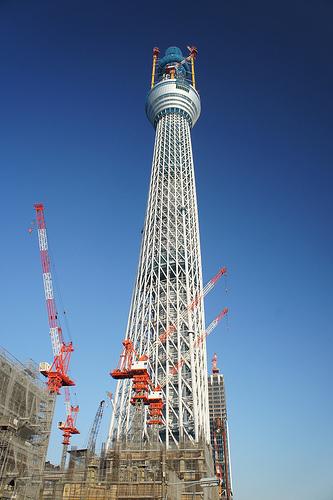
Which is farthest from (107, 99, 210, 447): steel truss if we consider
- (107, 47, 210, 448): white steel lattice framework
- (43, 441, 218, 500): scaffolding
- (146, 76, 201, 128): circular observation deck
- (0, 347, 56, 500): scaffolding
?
(0, 347, 56, 500): scaffolding

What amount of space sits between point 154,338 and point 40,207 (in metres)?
43.7

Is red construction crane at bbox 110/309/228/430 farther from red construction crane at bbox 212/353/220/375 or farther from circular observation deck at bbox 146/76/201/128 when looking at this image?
red construction crane at bbox 212/353/220/375

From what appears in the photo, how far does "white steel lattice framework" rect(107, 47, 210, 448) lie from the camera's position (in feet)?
193

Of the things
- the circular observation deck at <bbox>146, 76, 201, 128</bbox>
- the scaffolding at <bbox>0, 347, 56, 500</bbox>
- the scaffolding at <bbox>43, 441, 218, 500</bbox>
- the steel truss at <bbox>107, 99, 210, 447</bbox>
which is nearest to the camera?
the scaffolding at <bbox>43, 441, 218, 500</bbox>

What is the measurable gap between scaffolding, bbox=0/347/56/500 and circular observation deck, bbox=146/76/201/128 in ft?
204

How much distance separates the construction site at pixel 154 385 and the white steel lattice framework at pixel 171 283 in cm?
20

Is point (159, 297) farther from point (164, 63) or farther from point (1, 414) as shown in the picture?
point (164, 63)

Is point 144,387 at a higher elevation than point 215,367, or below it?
below

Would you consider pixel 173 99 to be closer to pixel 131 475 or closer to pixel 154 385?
pixel 154 385

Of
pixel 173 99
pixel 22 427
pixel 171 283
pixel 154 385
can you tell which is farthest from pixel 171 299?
pixel 173 99

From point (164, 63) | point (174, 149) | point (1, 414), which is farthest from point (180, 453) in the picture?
point (164, 63)

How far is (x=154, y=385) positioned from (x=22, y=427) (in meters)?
19.2

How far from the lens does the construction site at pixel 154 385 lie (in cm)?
4350

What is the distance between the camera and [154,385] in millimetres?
60312
